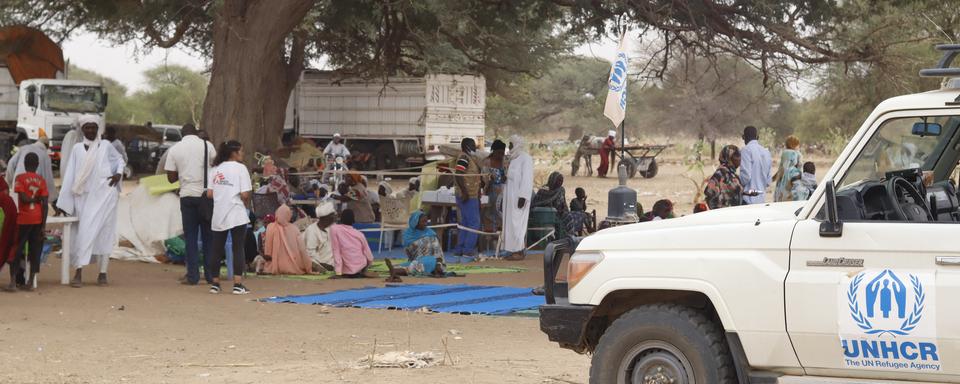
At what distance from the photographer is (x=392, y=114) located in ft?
117

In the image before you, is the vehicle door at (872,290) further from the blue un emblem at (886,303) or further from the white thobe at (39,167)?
the white thobe at (39,167)

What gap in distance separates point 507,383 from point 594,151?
30.6 meters

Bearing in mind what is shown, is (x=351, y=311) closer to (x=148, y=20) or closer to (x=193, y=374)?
(x=193, y=374)

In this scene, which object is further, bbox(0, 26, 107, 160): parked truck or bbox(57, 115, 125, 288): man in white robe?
bbox(0, 26, 107, 160): parked truck

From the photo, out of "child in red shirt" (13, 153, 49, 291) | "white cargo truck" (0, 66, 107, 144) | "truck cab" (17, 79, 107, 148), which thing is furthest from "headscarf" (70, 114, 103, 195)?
"white cargo truck" (0, 66, 107, 144)

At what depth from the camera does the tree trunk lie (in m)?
17.6

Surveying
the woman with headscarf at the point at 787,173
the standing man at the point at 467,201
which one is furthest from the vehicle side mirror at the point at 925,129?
the standing man at the point at 467,201

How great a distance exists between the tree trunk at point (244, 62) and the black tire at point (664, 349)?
38.9 ft

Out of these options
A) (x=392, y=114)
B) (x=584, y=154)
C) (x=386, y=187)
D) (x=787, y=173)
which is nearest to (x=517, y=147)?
(x=386, y=187)

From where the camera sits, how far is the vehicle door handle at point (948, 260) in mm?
5402

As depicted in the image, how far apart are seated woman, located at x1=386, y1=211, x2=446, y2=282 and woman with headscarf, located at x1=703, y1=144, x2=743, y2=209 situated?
2.96 m

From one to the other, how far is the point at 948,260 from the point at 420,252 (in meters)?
9.39

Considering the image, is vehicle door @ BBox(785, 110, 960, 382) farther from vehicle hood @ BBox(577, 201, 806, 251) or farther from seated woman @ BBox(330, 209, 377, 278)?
seated woman @ BBox(330, 209, 377, 278)

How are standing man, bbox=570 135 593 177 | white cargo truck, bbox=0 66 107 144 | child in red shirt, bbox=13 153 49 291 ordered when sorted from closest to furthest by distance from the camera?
1. child in red shirt, bbox=13 153 49 291
2. white cargo truck, bbox=0 66 107 144
3. standing man, bbox=570 135 593 177
